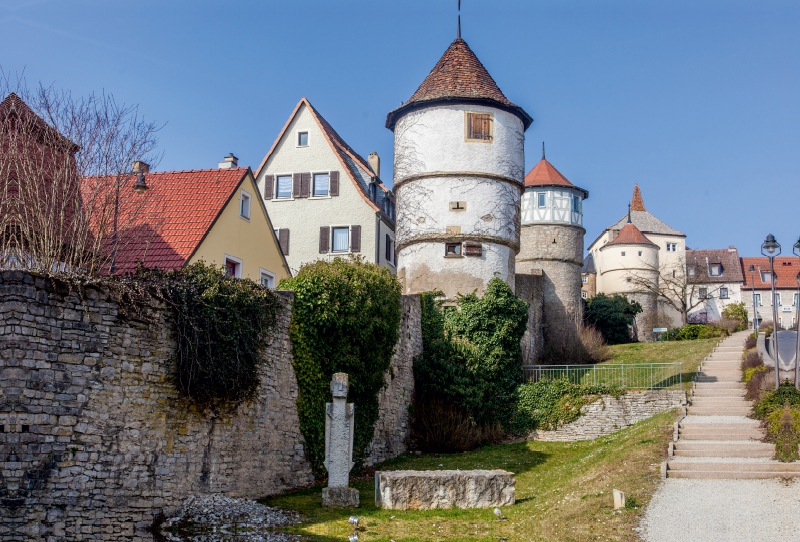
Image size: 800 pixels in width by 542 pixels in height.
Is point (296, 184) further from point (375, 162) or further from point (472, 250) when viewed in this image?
point (472, 250)

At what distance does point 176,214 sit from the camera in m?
24.6

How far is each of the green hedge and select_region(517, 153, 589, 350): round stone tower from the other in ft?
66.7

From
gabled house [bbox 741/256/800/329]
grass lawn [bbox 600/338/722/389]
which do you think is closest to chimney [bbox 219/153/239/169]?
grass lawn [bbox 600/338/722/389]

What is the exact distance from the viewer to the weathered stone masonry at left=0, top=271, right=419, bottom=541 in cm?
1245

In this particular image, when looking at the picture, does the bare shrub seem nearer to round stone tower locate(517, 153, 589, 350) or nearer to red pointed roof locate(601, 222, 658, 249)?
round stone tower locate(517, 153, 589, 350)

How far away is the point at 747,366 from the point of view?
2797 centimetres

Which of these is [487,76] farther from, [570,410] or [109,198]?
[109,198]

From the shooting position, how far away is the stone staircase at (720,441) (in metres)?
16.5

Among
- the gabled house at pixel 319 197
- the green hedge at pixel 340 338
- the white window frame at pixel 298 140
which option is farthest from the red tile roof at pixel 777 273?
the green hedge at pixel 340 338

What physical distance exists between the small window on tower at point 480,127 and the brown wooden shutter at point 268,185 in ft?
31.9

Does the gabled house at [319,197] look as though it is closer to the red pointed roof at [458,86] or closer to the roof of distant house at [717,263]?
the red pointed roof at [458,86]

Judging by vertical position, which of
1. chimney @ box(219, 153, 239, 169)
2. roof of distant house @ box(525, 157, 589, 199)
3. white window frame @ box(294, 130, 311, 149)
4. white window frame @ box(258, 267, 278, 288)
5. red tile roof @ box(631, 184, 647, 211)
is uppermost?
red tile roof @ box(631, 184, 647, 211)

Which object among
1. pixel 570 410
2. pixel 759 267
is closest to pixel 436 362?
pixel 570 410

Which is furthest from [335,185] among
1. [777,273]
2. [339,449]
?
[777,273]
